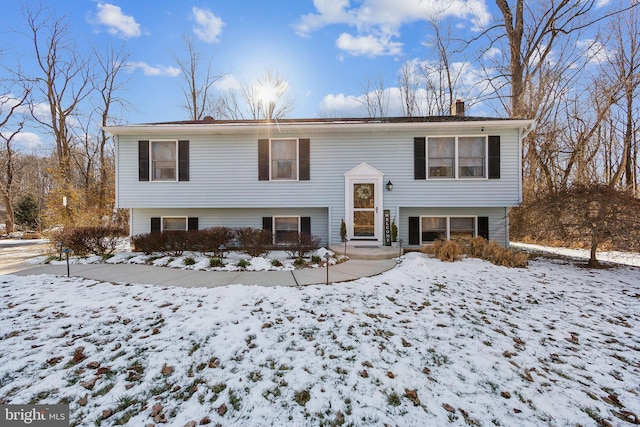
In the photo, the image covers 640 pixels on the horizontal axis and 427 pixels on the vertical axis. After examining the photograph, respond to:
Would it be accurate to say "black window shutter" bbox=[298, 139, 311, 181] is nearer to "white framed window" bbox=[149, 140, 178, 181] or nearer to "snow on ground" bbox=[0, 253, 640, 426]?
"white framed window" bbox=[149, 140, 178, 181]

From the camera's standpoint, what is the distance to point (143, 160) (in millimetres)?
9445

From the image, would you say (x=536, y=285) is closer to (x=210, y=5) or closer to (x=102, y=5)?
(x=210, y=5)

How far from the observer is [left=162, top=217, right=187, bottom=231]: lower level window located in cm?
1010

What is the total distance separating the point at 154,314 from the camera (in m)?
3.86

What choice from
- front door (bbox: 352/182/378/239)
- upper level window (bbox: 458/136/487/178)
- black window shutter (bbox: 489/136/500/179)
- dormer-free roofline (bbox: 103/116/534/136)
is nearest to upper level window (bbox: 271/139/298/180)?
dormer-free roofline (bbox: 103/116/534/136)

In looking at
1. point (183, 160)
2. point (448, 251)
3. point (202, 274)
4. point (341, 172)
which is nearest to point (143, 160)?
point (183, 160)

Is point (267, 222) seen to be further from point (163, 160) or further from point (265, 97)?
point (265, 97)

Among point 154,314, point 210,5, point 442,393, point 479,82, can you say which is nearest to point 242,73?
point 210,5

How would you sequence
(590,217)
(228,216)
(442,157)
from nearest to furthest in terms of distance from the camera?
(590,217) < (442,157) < (228,216)

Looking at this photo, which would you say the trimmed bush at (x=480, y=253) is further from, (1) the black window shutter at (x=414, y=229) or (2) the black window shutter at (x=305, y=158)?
(2) the black window shutter at (x=305, y=158)

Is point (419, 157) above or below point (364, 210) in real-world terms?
above

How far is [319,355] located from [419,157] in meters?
7.97

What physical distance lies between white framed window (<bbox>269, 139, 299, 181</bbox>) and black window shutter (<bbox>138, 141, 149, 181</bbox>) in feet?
14.3

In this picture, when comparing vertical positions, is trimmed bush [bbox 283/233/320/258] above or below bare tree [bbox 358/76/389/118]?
below
